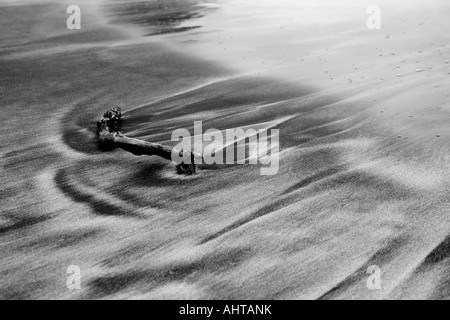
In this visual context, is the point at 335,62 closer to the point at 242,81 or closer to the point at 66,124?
the point at 242,81

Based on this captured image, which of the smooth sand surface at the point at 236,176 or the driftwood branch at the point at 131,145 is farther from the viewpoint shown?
the driftwood branch at the point at 131,145

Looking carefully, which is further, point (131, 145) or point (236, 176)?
point (131, 145)

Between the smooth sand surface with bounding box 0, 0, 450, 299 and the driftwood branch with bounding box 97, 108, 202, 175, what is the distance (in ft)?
0.23

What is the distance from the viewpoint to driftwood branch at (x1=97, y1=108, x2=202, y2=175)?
2.86m

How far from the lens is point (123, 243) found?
7.34 feet

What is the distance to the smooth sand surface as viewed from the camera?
6.72ft

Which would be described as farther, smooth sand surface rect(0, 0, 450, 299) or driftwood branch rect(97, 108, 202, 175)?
driftwood branch rect(97, 108, 202, 175)

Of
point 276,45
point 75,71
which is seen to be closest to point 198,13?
point 276,45

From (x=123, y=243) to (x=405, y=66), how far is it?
3.22m

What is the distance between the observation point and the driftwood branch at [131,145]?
286 cm

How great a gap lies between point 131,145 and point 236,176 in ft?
2.35

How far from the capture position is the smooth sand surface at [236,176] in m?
2.05

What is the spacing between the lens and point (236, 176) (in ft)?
9.31

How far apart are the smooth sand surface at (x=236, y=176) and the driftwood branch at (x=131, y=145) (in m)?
0.07
